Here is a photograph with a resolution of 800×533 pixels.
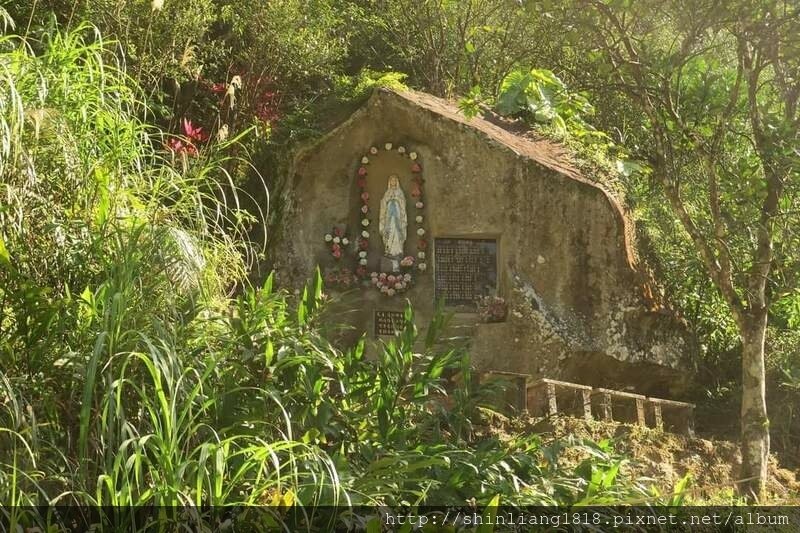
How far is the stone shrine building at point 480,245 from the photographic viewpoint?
8789 millimetres

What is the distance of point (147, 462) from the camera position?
3420mm

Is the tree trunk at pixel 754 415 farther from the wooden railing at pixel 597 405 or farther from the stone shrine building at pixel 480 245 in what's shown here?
the stone shrine building at pixel 480 245

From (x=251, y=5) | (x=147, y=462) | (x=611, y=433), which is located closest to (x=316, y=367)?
(x=147, y=462)

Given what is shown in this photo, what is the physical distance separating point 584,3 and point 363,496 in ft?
14.4

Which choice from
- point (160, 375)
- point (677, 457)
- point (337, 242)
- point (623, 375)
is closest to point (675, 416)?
point (623, 375)

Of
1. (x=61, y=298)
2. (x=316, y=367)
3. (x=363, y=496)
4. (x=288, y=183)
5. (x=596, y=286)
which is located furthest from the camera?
(x=288, y=183)

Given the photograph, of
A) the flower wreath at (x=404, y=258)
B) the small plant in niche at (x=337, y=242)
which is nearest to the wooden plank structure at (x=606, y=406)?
the flower wreath at (x=404, y=258)

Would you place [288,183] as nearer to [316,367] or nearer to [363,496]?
[316,367]

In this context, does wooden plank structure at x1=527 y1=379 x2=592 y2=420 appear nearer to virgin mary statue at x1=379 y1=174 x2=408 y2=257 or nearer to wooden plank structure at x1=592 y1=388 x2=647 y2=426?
wooden plank structure at x1=592 y1=388 x2=647 y2=426

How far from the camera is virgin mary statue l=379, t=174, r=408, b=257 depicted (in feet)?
31.3

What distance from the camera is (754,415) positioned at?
6637mm

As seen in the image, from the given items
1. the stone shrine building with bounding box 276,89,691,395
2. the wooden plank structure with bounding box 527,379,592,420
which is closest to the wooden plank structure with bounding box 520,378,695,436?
the wooden plank structure with bounding box 527,379,592,420

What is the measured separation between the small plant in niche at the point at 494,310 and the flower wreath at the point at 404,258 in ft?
2.57

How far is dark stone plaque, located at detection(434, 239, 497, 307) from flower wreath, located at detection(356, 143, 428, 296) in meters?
0.18
